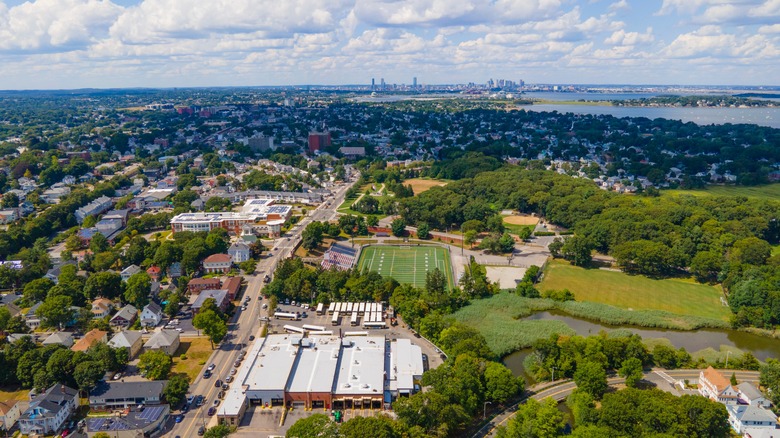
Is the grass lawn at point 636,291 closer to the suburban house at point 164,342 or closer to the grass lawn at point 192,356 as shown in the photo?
the grass lawn at point 192,356

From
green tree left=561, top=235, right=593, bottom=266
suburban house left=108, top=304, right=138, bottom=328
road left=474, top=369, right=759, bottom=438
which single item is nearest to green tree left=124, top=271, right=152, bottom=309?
suburban house left=108, top=304, right=138, bottom=328

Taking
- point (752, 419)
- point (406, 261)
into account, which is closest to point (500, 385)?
point (752, 419)

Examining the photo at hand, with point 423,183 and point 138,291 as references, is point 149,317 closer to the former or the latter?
point 138,291

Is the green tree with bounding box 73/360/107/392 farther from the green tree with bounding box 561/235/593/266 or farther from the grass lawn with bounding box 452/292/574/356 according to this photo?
the green tree with bounding box 561/235/593/266

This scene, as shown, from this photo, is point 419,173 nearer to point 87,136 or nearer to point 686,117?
point 87,136

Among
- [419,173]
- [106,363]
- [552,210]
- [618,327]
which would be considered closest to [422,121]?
[419,173]

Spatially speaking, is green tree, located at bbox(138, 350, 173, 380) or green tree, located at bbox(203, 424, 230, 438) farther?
green tree, located at bbox(138, 350, 173, 380)

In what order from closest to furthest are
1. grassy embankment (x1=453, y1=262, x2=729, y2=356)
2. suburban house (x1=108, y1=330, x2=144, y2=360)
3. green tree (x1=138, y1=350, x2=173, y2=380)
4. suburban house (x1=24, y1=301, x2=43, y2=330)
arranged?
green tree (x1=138, y1=350, x2=173, y2=380) < suburban house (x1=108, y1=330, x2=144, y2=360) < grassy embankment (x1=453, y1=262, x2=729, y2=356) < suburban house (x1=24, y1=301, x2=43, y2=330)
